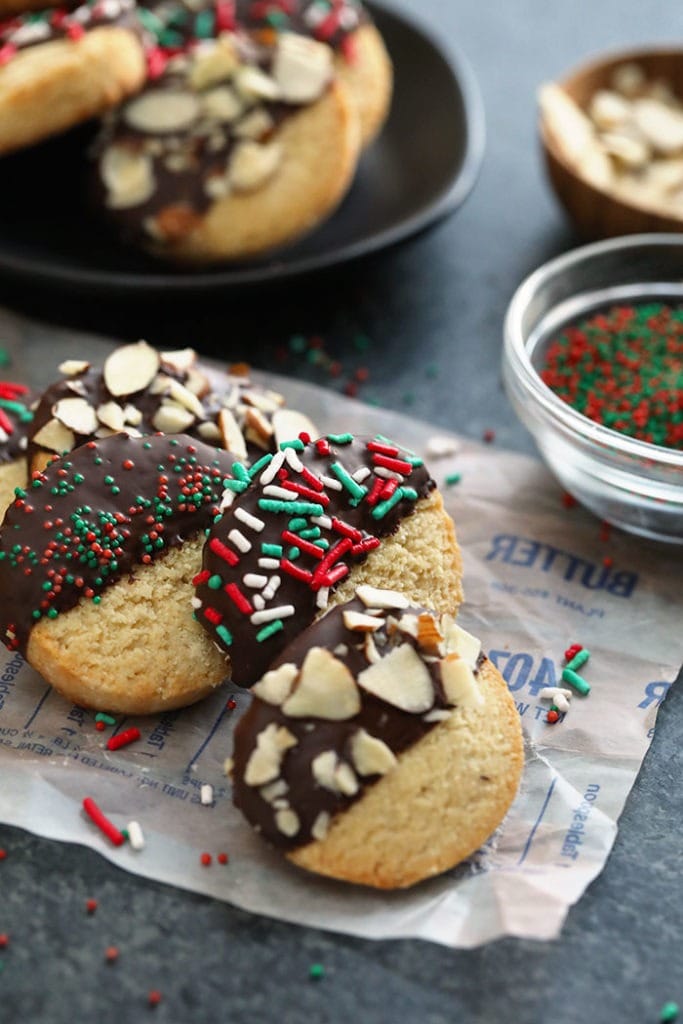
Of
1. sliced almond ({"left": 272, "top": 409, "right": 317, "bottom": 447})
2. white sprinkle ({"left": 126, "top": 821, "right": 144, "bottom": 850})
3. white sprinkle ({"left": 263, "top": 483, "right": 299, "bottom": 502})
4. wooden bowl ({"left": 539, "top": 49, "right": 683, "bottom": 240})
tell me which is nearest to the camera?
white sprinkle ({"left": 126, "top": 821, "right": 144, "bottom": 850})

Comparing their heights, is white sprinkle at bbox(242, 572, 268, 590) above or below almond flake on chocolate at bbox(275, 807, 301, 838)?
above

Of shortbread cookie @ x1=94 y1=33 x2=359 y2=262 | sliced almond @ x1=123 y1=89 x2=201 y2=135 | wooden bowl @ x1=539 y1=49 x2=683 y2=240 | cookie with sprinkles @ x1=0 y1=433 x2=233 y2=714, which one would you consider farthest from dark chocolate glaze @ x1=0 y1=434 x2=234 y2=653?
wooden bowl @ x1=539 y1=49 x2=683 y2=240

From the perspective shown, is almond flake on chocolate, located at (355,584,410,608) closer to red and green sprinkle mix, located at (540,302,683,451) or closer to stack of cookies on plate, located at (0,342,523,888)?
stack of cookies on plate, located at (0,342,523,888)

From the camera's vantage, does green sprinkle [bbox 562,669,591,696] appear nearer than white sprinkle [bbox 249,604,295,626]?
No

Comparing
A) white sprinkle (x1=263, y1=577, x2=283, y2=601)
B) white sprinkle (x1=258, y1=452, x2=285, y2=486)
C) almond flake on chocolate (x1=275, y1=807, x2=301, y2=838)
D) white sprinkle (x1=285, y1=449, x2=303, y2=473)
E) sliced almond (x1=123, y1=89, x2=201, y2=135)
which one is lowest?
almond flake on chocolate (x1=275, y1=807, x2=301, y2=838)

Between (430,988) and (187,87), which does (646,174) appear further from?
(430,988)

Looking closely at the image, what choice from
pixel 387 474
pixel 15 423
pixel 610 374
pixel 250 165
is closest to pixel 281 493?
pixel 387 474

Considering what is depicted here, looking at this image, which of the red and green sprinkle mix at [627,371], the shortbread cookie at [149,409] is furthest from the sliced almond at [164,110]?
the red and green sprinkle mix at [627,371]
